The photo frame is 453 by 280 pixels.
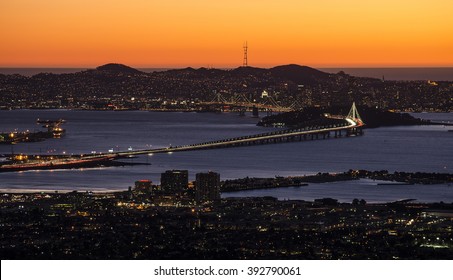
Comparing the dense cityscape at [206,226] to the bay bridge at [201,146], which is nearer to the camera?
the dense cityscape at [206,226]

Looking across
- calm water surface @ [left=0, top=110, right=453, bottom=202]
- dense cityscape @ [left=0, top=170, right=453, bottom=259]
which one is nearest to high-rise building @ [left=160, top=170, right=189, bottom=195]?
dense cityscape @ [left=0, top=170, right=453, bottom=259]

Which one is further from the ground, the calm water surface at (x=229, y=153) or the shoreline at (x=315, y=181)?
the shoreline at (x=315, y=181)

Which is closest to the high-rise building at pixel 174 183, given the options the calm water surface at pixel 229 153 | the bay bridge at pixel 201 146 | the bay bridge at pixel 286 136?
the calm water surface at pixel 229 153

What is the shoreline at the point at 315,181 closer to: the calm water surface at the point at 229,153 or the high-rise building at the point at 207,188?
the calm water surface at the point at 229,153

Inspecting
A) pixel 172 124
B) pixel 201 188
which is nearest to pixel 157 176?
pixel 201 188

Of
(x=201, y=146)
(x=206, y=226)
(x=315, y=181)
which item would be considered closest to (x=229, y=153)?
(x=201, y=146)

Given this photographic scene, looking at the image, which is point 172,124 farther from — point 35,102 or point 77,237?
point 77,237

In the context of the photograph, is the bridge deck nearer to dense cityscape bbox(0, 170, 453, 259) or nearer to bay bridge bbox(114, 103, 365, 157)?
bay bridge bbox(114, 103, 365, 157)
